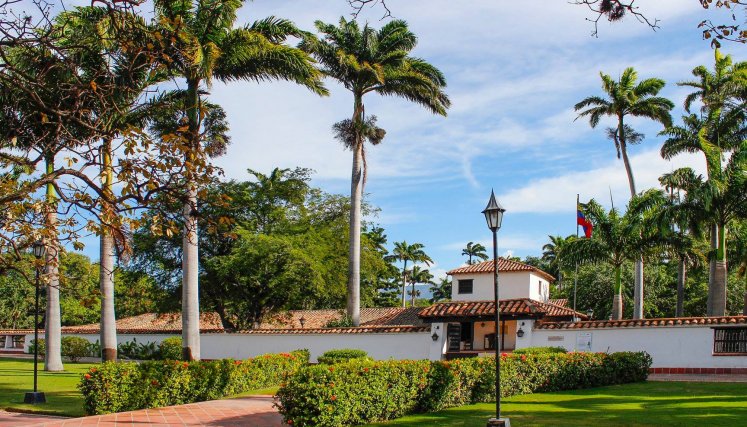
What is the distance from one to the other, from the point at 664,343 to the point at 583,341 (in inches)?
107

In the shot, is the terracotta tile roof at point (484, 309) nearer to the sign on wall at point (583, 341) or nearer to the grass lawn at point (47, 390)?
the sign on wall at point (583, 341)

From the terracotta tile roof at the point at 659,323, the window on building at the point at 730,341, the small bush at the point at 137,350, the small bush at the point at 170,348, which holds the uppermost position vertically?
the terracotta tile roof at the point at 659,323

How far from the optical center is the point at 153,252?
117ft

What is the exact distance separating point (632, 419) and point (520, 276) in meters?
21.9

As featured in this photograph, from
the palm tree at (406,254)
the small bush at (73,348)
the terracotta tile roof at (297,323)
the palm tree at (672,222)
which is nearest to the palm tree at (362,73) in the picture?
the terracotta tile roof at (297,323)

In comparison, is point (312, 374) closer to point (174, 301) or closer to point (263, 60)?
point (263, 60)

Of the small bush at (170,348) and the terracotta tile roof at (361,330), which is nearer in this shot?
the terracotta tile roof at (361,330)

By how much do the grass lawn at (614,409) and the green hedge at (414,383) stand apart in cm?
35

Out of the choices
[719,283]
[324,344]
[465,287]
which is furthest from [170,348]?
[719,283]

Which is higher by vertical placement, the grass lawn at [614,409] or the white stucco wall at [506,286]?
the white stucco wall at [506,286]

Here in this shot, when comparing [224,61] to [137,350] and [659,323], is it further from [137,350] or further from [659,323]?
[137,350]

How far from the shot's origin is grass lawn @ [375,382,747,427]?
1264cm

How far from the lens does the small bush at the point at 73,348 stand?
36125mm

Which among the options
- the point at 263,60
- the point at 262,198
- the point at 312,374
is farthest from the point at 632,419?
the point at 262,198
